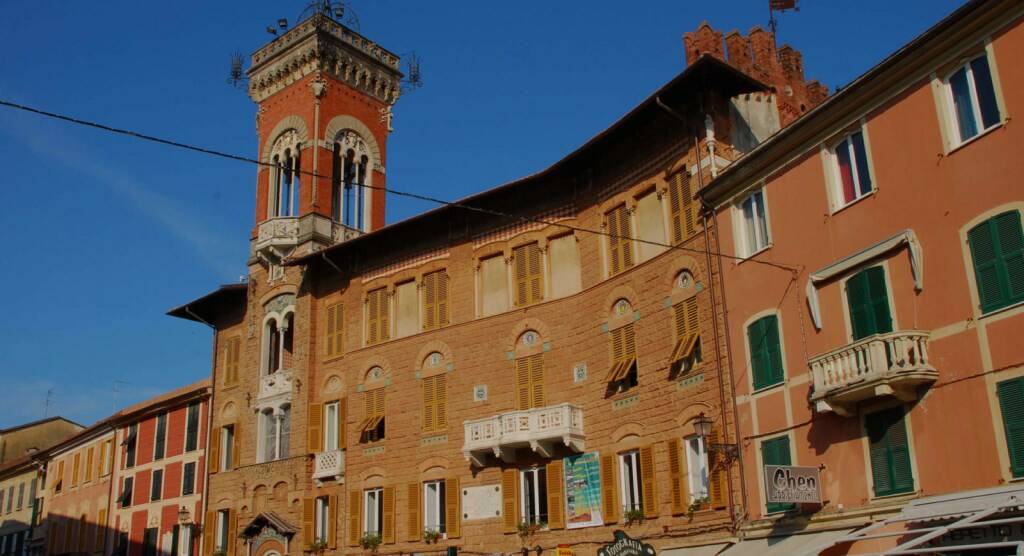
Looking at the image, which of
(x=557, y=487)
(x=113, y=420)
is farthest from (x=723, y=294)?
(x=113, y=420)

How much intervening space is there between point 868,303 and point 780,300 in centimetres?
264

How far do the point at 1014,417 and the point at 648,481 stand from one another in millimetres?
10155

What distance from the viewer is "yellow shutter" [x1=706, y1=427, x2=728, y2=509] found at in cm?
2255

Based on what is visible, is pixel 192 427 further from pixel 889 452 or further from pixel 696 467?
pixel 889 452

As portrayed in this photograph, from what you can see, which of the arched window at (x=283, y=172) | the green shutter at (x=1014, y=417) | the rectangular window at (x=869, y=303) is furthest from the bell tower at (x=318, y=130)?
the green shutter at (x=1014, y=417)

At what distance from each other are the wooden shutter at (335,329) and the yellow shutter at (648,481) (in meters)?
13.4

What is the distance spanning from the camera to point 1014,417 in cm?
1616

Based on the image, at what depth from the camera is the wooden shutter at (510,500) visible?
2797 centimetres

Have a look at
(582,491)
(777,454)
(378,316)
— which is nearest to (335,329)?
(378,316)

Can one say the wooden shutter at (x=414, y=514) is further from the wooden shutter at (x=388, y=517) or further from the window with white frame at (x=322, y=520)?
the window with white frame at (x=322, y=520)

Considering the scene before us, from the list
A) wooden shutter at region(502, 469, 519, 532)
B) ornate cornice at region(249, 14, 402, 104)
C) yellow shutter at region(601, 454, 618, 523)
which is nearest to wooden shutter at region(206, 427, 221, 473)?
ornate cornice at region(249, 14, 402, 104)

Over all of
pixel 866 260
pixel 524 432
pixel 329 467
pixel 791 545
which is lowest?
pixel 791 545

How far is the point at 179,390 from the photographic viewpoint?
42125 millimetres

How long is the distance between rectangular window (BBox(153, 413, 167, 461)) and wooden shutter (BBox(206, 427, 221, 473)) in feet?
13.5
